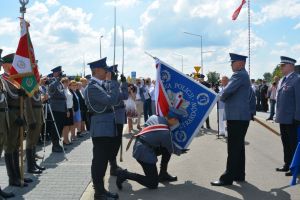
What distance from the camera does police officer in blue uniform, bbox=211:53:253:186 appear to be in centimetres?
743

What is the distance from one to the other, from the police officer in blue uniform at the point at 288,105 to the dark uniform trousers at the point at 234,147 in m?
1.23

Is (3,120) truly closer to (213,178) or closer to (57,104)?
(213,178)

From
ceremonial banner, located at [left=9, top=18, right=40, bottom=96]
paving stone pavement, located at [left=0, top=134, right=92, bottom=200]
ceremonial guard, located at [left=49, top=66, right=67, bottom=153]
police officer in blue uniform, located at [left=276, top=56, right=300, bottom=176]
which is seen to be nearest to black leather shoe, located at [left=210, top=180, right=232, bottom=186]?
police officer in blue uniform, located at [left=276, top=56, right=300, bottom=176]

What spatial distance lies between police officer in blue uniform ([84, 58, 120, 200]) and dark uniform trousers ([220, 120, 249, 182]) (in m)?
2.25

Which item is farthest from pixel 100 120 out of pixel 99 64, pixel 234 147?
pixel 234 147

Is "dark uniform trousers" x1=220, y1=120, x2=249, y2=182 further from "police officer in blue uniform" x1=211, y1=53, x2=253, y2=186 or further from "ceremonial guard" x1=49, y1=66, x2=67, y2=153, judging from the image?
"ceremonial guard" x1=49, y1=66, x2=67, y2=153

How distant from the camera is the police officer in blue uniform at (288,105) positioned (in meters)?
8.31

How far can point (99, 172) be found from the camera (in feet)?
20.7

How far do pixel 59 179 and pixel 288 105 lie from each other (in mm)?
4523

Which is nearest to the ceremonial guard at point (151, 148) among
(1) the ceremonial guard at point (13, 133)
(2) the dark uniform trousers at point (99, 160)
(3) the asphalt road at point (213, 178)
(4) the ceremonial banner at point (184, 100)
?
(3) the asphalt road at point (213, 178)

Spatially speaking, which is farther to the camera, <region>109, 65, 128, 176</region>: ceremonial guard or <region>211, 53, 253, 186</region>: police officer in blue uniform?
<region>211, 53, 253, 186</region>: police officer in blue uniform

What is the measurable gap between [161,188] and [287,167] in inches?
111

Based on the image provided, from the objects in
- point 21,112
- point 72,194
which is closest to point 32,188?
point 72,194

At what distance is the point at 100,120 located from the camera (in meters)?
6.26
